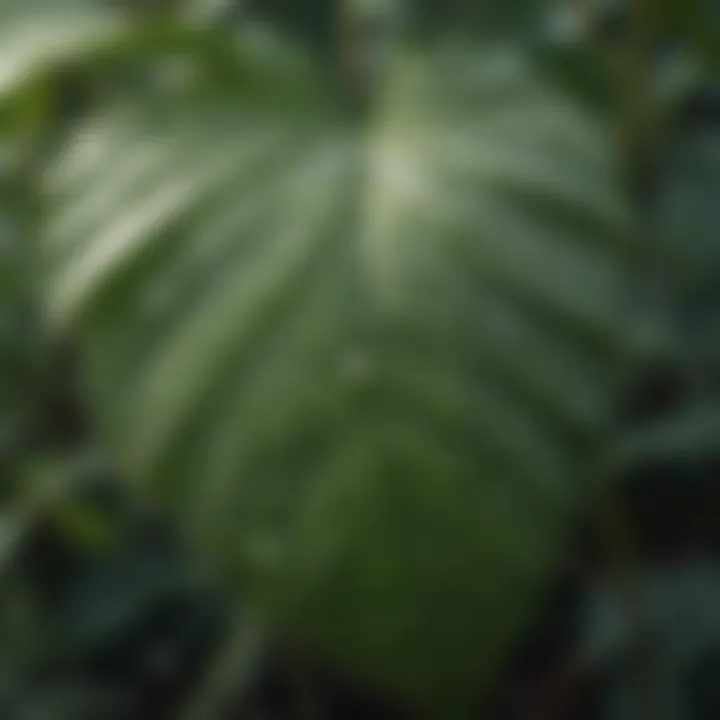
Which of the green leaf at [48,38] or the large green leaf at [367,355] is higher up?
the green leaf at [48,38]

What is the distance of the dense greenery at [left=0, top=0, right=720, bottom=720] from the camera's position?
0.55m

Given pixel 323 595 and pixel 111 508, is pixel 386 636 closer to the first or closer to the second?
pixel 323 595

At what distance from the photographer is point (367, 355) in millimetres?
552

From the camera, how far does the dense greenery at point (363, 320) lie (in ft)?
1.80

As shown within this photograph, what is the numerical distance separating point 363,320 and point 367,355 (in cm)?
1

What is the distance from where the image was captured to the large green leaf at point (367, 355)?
54cm

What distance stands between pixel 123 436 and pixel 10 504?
0.86 ft

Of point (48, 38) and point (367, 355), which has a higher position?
point (48, 38)

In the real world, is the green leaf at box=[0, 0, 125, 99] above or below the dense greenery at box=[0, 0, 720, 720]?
above

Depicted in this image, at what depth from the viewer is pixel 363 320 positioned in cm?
56

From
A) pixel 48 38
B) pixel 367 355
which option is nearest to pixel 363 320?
pixel 367 355

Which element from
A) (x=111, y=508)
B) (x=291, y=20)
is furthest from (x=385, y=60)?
(x=111, y=508)

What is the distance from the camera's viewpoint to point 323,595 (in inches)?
21.3

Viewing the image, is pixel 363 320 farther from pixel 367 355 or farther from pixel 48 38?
pixel 48 38
